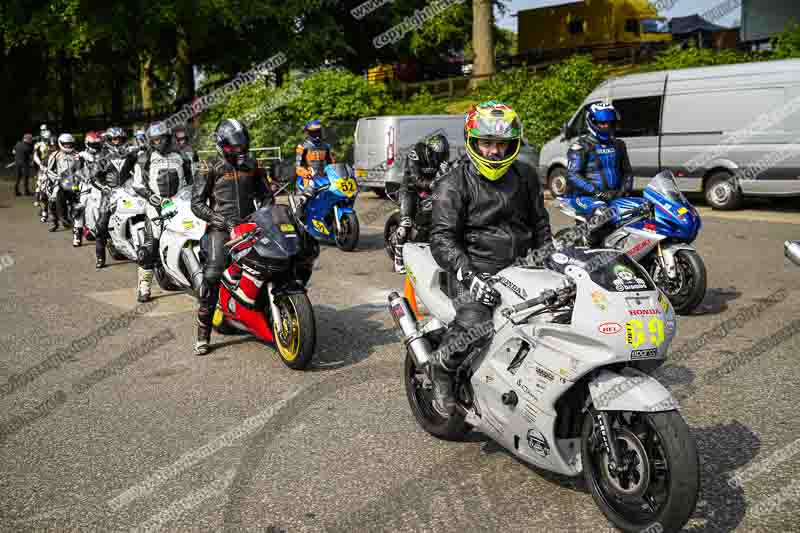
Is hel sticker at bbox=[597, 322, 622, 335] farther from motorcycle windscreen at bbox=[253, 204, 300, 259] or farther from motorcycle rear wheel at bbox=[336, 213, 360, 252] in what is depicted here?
motorcycle rear wheel at bbox=[336, 213, 360, 252]

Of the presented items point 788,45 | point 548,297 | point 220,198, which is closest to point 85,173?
point 220,198

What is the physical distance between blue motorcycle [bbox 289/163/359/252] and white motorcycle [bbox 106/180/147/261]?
2.55 metres

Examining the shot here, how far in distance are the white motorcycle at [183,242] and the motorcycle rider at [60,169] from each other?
6883 mm

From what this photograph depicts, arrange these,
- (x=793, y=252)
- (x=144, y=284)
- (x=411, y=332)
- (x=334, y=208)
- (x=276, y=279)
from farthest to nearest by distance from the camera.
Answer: (x=334, y=208) < (x=144, y=284) < (x=276, y=279) < (x=411, y=332) < (x=793, y=252)

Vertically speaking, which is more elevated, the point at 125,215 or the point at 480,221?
the point at 480,221

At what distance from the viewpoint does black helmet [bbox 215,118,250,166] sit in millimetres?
6875

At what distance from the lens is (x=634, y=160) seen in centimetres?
1614

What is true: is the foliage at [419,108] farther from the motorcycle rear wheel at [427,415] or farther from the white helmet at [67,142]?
the motorcycle rear wheel at [427,415]

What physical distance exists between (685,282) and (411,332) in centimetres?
406

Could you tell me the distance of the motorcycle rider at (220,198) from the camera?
6.82m

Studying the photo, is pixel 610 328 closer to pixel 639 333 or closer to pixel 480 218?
pixel 639 333

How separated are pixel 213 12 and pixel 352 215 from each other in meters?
18.5

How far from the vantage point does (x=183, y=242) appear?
764 cm

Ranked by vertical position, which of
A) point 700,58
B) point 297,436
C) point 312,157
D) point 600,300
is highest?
point 700,58
